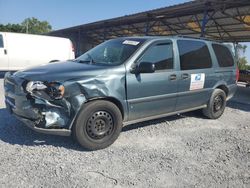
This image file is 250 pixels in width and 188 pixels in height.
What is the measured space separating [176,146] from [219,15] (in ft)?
42.4

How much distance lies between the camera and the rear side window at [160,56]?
4.66 m

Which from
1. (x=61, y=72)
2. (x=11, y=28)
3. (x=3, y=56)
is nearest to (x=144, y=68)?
(x=61, y=72)

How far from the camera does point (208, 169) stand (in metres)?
3.73

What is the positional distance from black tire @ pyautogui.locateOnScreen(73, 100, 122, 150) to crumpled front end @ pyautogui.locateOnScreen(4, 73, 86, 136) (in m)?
0.14

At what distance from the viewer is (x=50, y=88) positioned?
12.3ft

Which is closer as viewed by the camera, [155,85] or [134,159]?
[134,159]

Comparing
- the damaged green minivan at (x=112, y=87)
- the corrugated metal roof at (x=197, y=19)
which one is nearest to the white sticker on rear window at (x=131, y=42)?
the damaged green minivan at (x=112, y=87)

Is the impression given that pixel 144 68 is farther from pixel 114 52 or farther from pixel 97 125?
pixel 97 125

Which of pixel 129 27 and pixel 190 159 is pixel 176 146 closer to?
pixel 190 159

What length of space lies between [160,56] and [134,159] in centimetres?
198

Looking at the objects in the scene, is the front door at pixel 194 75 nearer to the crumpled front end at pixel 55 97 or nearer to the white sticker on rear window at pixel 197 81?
the white sticker on rear window at pixel 197 81

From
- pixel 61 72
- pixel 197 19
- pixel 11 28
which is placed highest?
pixel 11 28

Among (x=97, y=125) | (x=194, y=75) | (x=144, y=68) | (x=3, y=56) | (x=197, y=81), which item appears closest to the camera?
(x=97, y=125)

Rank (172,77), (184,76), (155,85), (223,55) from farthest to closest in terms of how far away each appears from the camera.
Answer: (223,55) < (184,76) < (172,77) < (155,85)
